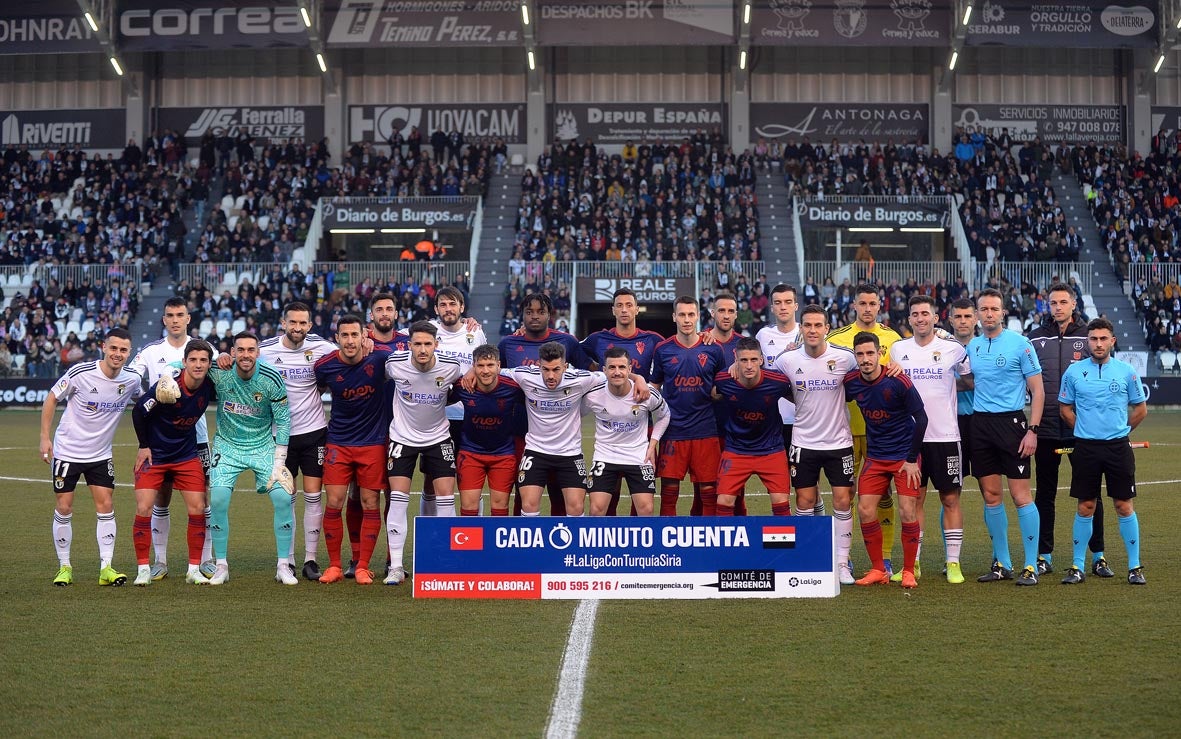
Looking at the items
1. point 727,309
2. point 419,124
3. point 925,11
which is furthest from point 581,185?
point 727,309

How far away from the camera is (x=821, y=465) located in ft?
31.2

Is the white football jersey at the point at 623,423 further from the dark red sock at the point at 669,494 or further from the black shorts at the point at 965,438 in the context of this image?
the black shorts at the point at 965,438

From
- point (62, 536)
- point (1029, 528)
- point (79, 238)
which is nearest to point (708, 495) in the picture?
point (1029, 528)

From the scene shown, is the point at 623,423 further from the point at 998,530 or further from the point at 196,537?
the point at 196,537

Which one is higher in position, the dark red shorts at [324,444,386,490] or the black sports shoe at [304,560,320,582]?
the dark red shorts at [324,444,386,490]

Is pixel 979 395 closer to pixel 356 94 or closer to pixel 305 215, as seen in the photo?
pixel 305 215

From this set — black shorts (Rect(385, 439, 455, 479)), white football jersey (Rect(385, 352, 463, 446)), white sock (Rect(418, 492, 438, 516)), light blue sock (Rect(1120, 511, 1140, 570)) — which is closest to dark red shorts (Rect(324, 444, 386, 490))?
black shorts (Rect(385, 439, 455, 479))

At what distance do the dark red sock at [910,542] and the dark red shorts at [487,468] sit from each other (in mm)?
3074

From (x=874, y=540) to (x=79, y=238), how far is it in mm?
33615

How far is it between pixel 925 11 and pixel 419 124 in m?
17.0

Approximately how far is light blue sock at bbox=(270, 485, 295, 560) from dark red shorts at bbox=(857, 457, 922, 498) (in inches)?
172

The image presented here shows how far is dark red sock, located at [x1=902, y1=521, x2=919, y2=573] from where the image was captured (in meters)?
9.16

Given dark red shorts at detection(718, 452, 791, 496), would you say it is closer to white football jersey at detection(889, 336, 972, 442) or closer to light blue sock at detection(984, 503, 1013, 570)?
white football jersey at detection(889, 336, 972, 442)

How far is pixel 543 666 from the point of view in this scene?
6730mm
